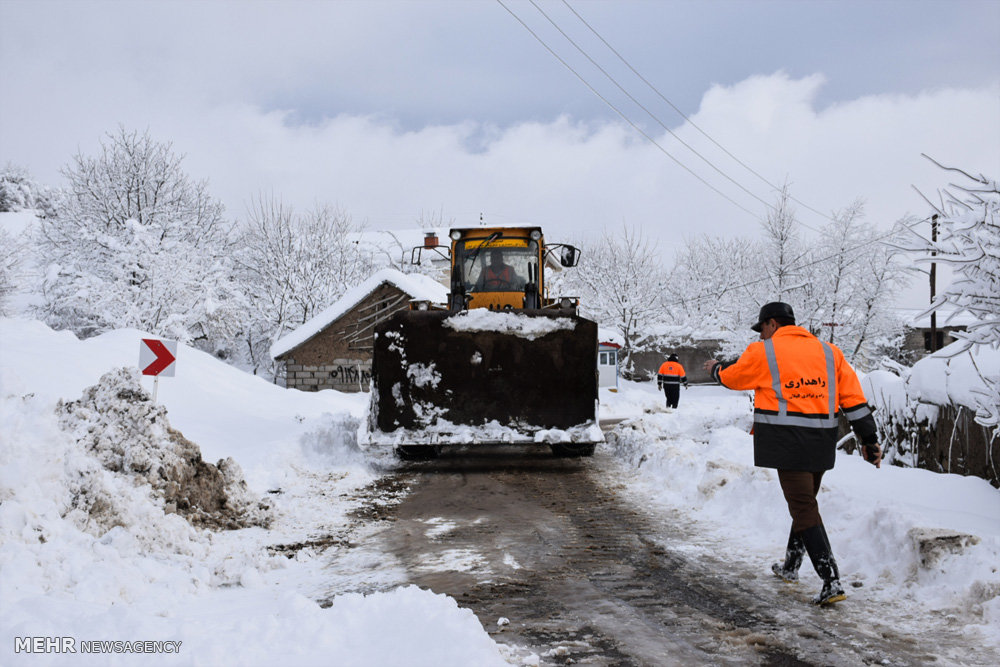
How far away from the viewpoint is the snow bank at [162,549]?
2750mm

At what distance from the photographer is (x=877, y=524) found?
4.37 metres

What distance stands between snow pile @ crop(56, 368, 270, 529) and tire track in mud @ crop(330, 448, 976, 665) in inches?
42.9

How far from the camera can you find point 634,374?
41.2 meters

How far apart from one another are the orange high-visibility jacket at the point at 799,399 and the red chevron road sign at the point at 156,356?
6.34m

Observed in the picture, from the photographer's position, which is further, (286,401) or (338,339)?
(338,339)

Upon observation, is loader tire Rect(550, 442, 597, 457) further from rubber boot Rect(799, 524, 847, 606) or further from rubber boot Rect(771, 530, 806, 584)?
rubber boot Rect(799, 524, 847, 606)

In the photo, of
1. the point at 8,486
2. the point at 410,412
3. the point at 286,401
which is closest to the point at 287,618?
the point at 8,486

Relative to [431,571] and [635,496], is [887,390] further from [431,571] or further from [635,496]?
[431,571]

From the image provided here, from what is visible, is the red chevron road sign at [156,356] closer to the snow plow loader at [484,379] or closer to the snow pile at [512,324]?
the snow plow loader at [484,379]

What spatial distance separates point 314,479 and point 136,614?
4.56 meters

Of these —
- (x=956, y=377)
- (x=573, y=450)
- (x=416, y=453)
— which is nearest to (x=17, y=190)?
(x=416, y=453)

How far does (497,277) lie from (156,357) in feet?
15.6

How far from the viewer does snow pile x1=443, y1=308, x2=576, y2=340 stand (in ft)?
27.8

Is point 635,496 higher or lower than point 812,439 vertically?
lower
